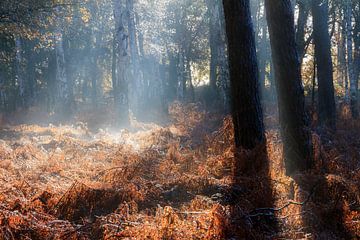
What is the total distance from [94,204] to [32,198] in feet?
2.72

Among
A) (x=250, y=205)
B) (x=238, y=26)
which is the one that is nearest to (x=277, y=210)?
(x=250, y=205)

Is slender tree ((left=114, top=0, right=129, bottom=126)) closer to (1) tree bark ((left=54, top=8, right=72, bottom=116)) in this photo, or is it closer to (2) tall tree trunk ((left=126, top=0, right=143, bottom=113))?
(1) tree bark ((left=54, top=8, right=72, bottom=116))

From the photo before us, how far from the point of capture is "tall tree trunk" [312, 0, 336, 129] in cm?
1403

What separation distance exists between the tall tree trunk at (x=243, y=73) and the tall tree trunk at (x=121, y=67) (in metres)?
12.1

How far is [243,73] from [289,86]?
92 centimetres

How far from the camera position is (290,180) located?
5918 mm

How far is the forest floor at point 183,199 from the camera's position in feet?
13.5

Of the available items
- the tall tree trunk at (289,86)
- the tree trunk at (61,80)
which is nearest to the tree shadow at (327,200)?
the tall tree trunk at (289,86)

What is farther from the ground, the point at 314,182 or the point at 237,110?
the point at 237,110

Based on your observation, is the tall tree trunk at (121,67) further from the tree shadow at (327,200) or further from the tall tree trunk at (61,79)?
the tree shadow at (327,200)

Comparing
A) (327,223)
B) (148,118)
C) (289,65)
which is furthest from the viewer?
(148,118)

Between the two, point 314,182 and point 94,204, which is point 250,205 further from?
point 94,204

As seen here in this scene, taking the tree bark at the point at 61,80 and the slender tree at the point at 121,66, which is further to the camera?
the tree bark at the point at 61,80

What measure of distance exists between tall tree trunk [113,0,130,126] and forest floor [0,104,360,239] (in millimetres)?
10656
